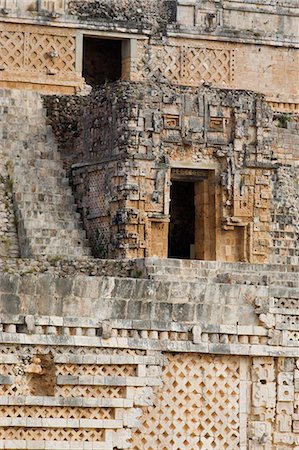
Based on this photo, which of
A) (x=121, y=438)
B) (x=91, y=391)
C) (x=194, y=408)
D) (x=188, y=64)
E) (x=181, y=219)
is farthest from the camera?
(x=188, y=64)

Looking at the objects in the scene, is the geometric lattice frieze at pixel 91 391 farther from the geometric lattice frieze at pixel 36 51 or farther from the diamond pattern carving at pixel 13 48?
the diamond pattern carving at pixel 13 48

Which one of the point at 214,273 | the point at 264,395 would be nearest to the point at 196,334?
the point at 264,395

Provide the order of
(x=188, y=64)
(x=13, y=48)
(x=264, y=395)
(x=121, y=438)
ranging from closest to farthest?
(x=121, y=438) → (x=264, y=395) → (x=13, y=48) → (x=188, y=64)

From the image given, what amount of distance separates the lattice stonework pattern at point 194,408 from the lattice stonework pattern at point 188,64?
10414 millimetres

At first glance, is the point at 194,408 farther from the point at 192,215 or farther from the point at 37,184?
the point at 192,215

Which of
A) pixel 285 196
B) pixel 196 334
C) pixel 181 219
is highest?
pixel 285 196

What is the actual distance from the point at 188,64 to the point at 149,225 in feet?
16.6

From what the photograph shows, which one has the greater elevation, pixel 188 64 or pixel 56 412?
pixel 188 64

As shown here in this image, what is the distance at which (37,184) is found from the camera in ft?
103

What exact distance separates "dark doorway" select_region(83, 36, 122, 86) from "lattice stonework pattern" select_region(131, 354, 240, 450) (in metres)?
11.2

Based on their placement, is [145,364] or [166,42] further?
[166,42]

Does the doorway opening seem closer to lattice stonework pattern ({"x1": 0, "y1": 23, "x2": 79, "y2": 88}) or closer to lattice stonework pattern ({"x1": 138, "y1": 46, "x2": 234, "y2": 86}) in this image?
lattice stonework pattern ({"x1": 138, "y1": 46, "x2": 234, "y2": 86})

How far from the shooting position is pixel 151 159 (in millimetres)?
31312

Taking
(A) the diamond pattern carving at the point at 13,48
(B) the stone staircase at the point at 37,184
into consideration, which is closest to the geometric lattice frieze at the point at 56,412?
(B) the stone staircase at the point at 37,184
